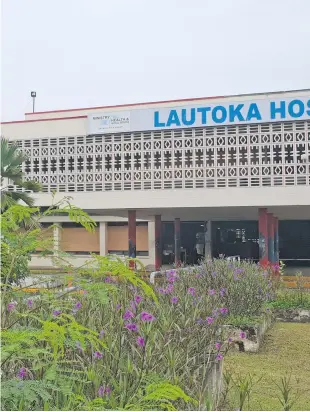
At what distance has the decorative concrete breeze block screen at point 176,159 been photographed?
21.5 m

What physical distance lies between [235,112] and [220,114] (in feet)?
2.26

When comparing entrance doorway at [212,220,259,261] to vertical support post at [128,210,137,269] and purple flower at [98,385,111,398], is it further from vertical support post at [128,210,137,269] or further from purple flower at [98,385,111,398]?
purple flower at [98,385,111,398]

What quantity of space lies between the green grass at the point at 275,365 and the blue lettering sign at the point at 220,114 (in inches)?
482

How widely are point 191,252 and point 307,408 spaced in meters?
31.4

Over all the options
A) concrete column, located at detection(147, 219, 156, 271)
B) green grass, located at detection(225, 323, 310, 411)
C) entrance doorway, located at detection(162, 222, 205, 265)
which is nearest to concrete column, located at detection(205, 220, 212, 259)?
entrance doorway, located at detection(162, 222, 205, 265)

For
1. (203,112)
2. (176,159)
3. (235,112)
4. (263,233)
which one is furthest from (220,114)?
(263,233)

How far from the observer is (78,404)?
353 cm

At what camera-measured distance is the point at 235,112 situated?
71.8ft

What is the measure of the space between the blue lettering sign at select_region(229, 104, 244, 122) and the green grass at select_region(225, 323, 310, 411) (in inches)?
474

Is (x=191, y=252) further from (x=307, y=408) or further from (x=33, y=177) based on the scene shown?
(x=307, y=408)

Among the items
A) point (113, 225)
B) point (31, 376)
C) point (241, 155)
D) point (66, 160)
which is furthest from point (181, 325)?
point (113, 225)

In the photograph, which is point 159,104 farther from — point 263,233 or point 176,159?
point 263,233

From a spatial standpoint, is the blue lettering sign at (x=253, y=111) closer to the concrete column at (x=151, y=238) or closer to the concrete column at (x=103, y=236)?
the concrete column at (x=151, y=238)

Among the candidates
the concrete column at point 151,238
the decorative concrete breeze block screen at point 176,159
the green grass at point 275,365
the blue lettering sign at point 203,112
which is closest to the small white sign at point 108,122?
the decorative concrete breeze block screen at point 176,159
